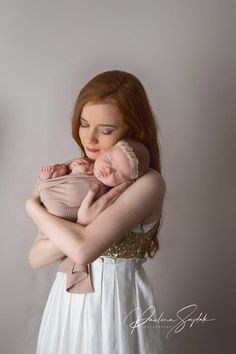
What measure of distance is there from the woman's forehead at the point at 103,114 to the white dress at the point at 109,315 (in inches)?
12.0

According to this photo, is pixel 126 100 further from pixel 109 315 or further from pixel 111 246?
pixel 109 315

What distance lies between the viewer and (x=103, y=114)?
123cm

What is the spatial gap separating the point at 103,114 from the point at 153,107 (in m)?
0.58

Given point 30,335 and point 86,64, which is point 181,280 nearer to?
point 30,335

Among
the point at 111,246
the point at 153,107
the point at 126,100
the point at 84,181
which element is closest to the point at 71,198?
the point at 84,181

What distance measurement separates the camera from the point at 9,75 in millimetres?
1723

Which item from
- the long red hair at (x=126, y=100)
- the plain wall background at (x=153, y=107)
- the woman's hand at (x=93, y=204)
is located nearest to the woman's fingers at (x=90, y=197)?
the woman's hand at (x=93, y=204)

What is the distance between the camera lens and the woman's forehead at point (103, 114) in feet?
4.03

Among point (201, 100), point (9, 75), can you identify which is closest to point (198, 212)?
point (201, 100)

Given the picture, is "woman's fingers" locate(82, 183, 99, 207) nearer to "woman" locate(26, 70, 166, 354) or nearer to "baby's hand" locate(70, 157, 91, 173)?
"woman" locate(26, 70, 166, 354)

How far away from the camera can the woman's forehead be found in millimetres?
1229

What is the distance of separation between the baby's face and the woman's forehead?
105mm

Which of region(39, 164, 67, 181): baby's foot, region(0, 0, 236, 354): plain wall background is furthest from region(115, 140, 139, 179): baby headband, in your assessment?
region(0, 0, 236, 354): plain wall background

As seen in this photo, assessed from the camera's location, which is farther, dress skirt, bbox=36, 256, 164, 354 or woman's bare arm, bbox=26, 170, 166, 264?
dress skirt, bbox=36, 256, 164, 354
